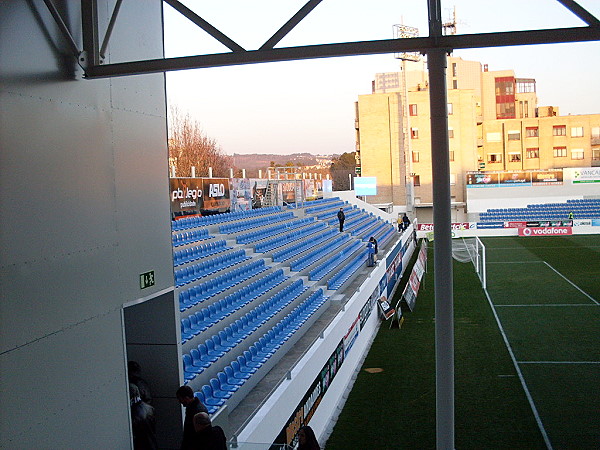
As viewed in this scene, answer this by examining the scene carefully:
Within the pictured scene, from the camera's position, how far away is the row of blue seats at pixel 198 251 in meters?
13.4

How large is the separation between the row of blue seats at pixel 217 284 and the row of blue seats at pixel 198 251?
30.9 inches

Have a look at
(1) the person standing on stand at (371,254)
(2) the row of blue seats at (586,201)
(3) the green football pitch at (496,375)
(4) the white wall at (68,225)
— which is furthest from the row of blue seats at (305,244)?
(2) the row of blue seats at (586,201)

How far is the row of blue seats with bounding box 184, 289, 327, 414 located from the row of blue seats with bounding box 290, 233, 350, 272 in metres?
3.89

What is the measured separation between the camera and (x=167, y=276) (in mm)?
6402

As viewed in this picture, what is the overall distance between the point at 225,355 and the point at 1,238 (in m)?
6.22

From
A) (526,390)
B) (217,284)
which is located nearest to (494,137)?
(526,390)

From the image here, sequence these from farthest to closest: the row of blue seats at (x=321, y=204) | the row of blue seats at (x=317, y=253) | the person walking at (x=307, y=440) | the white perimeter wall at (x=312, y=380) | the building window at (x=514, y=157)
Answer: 1. the building window at (x=514, y=157)
2. the row of blue seats at (x=321, y=204)
3. the row of blue seats at (x=317, y=253)
4. the white perimeter wall at (x=312, y=380)
5. the person walking at (x=307, y=440)

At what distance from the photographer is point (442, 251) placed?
256 inches

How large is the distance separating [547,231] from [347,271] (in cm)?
2748

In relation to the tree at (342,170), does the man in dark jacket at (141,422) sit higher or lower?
lower

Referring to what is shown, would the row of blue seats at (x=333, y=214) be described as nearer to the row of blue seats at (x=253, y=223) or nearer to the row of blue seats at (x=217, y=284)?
the row of blue seats at (x=253, y=223)

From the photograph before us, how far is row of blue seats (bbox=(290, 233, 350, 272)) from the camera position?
60.4 ft

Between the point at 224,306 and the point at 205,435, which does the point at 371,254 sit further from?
the point at 205,435

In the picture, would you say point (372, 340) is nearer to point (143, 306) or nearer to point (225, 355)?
point (225, 355)
